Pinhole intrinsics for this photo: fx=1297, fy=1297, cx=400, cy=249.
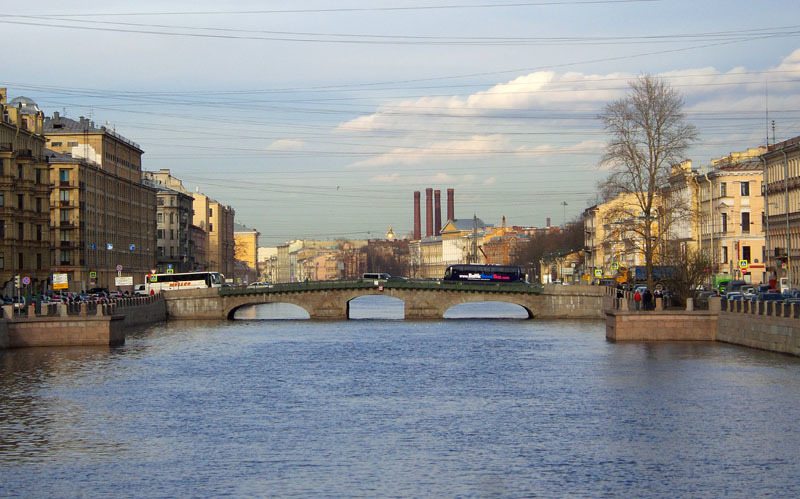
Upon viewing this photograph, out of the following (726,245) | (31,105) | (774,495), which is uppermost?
(31,105)

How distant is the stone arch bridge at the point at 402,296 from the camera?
105312 mm

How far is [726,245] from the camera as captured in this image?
117 m

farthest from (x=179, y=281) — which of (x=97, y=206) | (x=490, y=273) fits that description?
(x=490, y=273)

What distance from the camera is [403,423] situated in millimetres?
35875

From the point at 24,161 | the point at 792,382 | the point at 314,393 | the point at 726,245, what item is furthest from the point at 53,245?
the point at 792,382

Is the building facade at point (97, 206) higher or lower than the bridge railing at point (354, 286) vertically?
higher

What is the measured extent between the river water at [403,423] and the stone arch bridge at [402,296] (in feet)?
141

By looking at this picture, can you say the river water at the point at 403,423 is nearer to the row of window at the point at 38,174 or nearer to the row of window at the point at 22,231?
the row of window at the point at 22,231

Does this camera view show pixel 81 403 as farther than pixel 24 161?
No

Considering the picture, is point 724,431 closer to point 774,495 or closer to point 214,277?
point 774,495

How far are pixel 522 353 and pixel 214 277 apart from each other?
71.0m

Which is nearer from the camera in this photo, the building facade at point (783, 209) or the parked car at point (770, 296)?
the parked car at point (770, 296)

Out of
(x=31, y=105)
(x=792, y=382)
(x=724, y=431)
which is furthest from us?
(x=31, y=105)

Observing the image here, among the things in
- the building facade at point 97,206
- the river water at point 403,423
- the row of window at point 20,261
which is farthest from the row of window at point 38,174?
the river water at point 403,423
